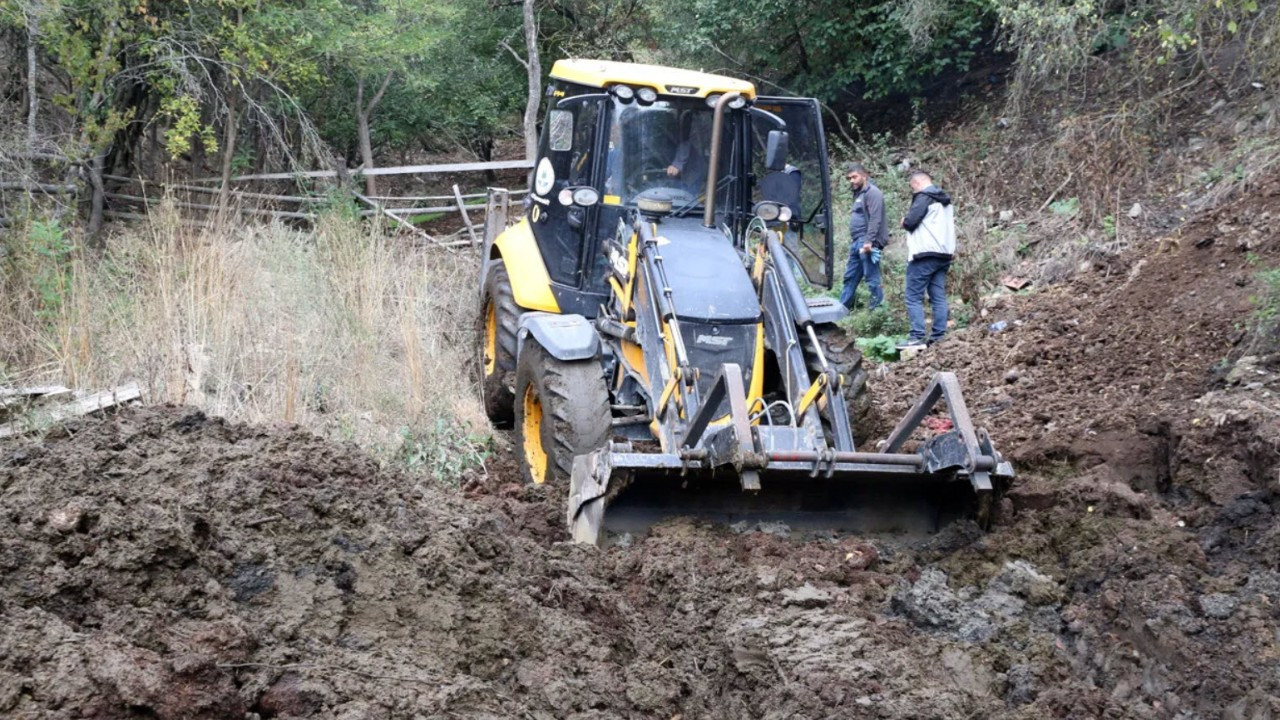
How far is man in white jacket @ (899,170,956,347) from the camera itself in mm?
10914

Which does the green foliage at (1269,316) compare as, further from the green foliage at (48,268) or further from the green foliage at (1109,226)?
the green foliage at (48,268)

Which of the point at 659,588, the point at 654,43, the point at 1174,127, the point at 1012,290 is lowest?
the point at 659,588

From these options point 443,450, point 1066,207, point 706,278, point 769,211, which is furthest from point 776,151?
point 1066,207

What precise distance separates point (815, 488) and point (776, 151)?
2.22m

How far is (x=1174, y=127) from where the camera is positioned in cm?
1306

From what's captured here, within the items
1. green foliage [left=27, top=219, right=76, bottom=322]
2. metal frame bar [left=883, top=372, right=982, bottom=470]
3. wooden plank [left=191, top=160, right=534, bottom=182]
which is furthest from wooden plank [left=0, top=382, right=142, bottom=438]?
wooden plank [left=191, top=160, right=534, bottom=182]

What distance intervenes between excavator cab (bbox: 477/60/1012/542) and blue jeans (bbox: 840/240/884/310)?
11.8 ft

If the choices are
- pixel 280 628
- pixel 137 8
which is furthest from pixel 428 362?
pixel 137 8

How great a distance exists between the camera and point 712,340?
664 cm

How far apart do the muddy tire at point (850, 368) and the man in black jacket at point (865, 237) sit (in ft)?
16.0

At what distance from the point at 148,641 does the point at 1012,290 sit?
9.49 meters

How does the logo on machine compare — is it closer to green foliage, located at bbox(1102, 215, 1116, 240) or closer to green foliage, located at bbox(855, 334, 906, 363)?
green foliage, located at bbox(855, 334, 906, 363)

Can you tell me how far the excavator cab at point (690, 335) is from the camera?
5.86 metres

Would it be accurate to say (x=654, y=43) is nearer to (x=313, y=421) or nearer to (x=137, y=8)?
(x=137, y=8)
